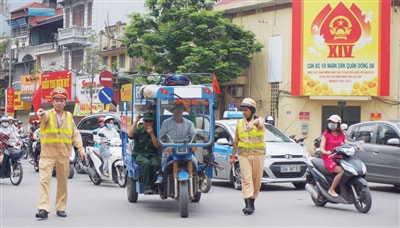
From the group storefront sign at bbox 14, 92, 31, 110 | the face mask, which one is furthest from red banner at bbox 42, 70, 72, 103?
the face mask

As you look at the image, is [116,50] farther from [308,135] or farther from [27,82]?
[308,135]

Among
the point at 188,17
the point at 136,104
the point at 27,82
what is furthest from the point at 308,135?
the point at 27,82

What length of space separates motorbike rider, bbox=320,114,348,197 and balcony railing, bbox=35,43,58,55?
41.8 m

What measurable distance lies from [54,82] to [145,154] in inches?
1507

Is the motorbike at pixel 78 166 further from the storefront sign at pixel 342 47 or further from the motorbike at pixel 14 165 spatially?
the storefront sign at pixel 342 47

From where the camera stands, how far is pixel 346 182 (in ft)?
38.1

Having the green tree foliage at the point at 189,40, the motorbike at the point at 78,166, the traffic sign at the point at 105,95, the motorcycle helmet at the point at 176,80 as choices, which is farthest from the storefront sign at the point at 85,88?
the motorcycle helmet at the point at 176,80

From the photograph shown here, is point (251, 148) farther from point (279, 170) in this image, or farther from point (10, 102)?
point (10, 102)

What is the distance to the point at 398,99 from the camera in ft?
101

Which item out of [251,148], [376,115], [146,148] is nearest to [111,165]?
[146,148]

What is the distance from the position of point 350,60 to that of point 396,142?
17732 millimetres

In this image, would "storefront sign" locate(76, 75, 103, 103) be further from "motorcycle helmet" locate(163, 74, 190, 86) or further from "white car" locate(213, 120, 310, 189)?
"motorcycle helmet" locate(163, 74, 190, 86)

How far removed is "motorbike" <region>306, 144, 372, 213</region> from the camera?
11.3 meters

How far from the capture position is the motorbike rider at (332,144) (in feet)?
38.4
